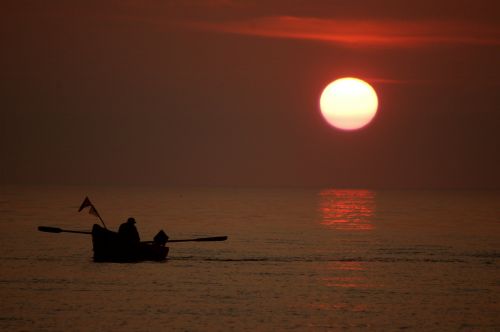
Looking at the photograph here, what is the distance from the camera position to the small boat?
47.5 m

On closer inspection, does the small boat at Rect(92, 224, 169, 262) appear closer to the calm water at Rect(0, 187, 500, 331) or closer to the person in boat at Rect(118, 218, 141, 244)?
the person in boat at Rect(118, 218, 141, 244)

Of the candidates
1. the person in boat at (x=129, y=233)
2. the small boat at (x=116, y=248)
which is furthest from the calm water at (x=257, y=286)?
the person in boat at (x=129, y=233)

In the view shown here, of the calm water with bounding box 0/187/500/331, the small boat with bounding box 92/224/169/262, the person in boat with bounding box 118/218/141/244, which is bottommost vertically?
the calm water with bounding box 0/187/500/331

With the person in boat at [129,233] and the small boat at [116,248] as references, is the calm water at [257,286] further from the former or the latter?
the person in boat at [129,233]

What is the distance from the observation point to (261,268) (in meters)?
49.0

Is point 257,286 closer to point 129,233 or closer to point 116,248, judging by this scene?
point 129,233

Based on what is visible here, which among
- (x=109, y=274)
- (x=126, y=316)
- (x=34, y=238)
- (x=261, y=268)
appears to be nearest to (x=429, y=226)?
(x=34, y=238)

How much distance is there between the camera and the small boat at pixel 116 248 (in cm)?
4747

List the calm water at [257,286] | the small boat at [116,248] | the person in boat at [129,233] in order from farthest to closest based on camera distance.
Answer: the small boat at [116,248]
the person in boat at [129,233]
the calm water at [257,286]

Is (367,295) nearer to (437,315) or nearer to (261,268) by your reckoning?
(437,315)

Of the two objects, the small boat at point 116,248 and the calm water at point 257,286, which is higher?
the small boat at point 116,248

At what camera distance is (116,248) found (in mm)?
47969

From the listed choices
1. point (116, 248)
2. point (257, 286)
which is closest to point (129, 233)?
point (116, 248)

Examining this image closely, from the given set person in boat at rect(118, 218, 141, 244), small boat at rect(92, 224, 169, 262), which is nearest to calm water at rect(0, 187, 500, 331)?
small boat at rect(92, 224, 169, 262)
